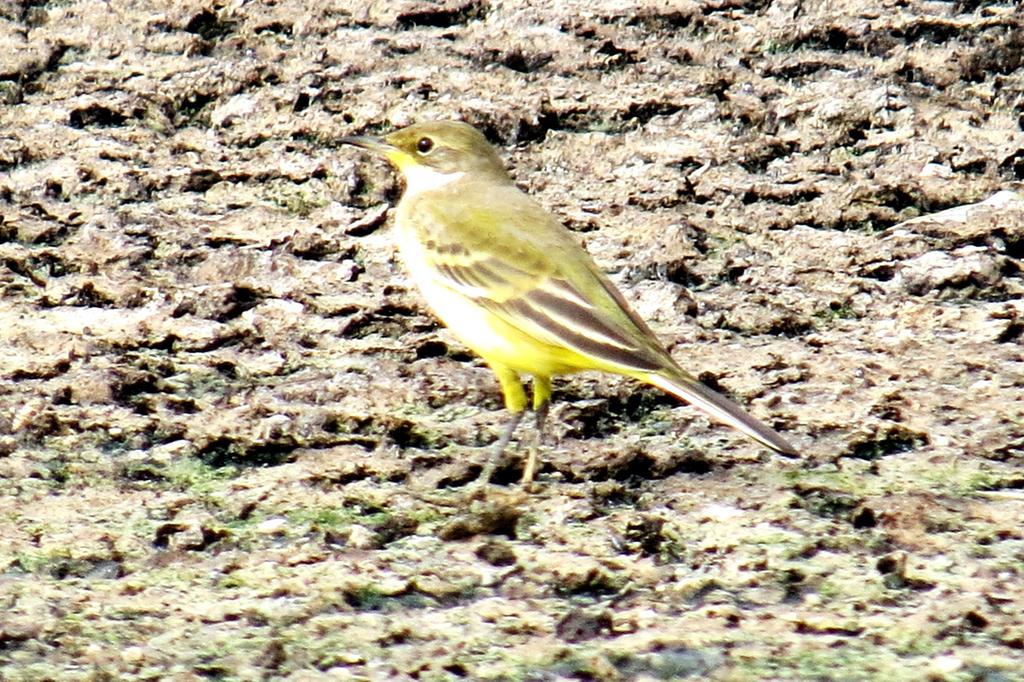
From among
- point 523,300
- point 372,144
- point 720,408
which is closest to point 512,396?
point 523,300

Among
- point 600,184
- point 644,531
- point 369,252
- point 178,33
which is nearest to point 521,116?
point 600,184

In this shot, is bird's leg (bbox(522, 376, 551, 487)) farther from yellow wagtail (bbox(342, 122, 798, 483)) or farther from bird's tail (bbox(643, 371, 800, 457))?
bird's tail (bbox(643, 371, 800, 457))

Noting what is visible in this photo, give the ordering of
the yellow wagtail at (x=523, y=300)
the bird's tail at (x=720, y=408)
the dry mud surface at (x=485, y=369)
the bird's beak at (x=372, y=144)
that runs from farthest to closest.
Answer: the bird's beak at (x=372, y=144) → the yellow wagtail at (x=523, y=300) → the bird's tail at (x=720, y=408) → the dry mud surface at (x=485, y=369)

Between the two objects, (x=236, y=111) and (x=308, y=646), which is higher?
(x=236, y=111)

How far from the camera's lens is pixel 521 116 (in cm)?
852

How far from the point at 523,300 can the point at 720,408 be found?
0.93 meters

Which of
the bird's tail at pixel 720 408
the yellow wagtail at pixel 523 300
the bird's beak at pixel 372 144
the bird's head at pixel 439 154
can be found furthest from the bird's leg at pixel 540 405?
the bird's beak at pixel 372 144

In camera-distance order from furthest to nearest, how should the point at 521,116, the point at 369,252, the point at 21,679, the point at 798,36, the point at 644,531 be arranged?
the point at 798,36 < the point at 521,116 < the point at 369,252 < the point at 644,531 < the point at 21,679

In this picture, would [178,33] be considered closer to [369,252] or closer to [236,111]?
[236,111]

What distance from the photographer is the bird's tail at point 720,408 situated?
5.51 metres

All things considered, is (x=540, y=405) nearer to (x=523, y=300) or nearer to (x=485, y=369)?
(x=523, y=300)

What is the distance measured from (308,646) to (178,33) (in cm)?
520

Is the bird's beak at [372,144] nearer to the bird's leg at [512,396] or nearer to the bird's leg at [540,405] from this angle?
the bird's leg at [512,396]

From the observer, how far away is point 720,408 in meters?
5.59
